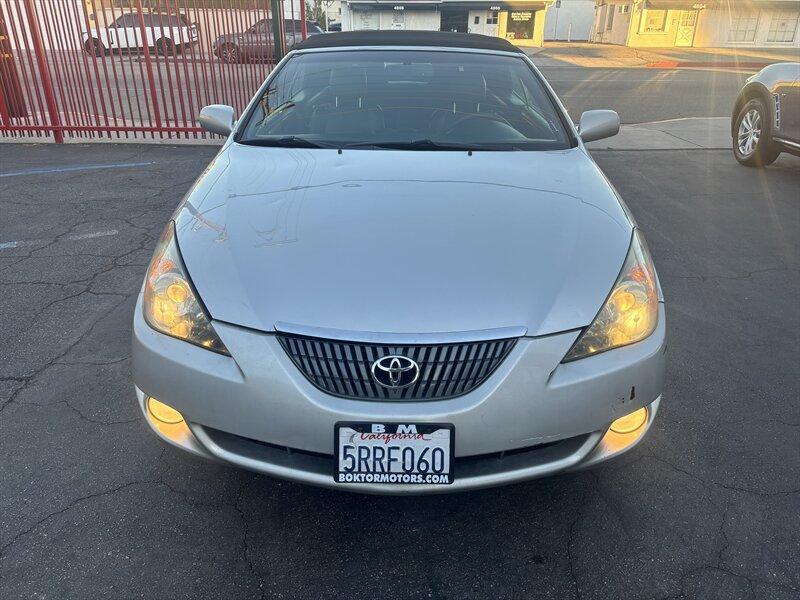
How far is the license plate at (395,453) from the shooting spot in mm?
1652

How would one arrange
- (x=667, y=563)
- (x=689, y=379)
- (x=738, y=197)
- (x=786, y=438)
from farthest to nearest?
(x=738, y=197), (x=689, y=379), (x=786, y=438), (x=667, y=563)

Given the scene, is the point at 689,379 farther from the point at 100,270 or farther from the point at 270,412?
the point at 100,270

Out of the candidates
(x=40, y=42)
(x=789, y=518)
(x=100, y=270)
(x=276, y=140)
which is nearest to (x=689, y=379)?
(x=789, y=518)

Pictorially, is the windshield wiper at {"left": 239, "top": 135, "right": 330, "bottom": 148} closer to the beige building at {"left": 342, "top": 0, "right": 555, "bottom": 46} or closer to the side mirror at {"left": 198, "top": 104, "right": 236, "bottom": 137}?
the side mirror at {"left": 198, "top": 104, "right": 236, "bottom": 137}

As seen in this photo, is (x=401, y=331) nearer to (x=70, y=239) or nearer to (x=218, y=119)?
(x=218, y=119)

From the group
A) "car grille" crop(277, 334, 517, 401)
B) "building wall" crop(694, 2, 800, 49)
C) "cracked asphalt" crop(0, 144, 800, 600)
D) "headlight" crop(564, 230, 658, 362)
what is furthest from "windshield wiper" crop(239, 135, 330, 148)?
"building wall" crop(694, 2, 800, 49)

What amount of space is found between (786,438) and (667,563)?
96 centimetres

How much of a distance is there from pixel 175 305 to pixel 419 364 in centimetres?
80

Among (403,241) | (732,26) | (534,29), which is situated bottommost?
(534,29)

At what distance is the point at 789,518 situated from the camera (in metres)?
2.07

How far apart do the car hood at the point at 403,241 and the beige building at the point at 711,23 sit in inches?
1481

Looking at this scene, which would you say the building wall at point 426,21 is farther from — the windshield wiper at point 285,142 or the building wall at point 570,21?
the windshield wiper at point 285,142

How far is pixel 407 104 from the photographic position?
3119mm

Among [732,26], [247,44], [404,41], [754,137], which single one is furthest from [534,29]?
[404,41]
